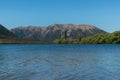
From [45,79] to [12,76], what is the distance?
414 centimetres

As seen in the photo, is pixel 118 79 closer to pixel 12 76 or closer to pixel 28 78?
pixel 28 78

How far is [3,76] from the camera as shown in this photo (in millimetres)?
32906

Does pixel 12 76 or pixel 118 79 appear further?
pixel 12 76

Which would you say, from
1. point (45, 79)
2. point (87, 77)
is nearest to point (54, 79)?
point (45, 79)

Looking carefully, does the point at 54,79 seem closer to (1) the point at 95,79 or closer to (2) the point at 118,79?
(1) the point at 95,79

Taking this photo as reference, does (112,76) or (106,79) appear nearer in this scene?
(106,79)

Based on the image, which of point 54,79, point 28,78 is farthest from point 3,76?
point 54,79

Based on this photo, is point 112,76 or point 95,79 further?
point 112,76

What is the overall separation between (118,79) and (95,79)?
7.29 feet

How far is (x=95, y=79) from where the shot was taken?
31.0 m

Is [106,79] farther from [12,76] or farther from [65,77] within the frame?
[12,76]

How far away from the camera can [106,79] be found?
3102 cm

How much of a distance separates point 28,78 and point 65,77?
151 inches

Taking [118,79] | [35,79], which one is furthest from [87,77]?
[35,79]
